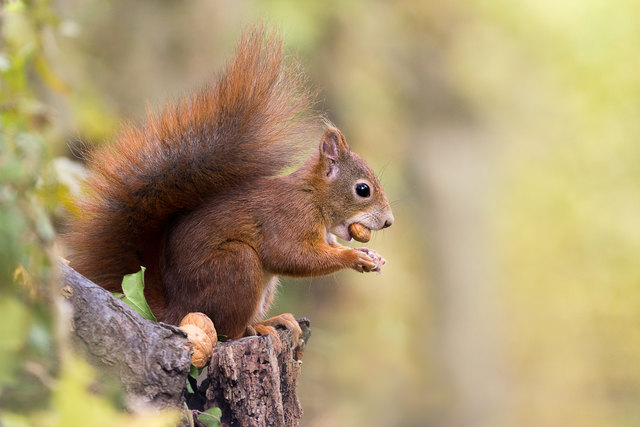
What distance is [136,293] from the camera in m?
1.79

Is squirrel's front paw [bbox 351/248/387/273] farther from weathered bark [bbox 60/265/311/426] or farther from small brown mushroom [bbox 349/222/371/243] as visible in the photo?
weathered bark [bbox 60/265/311/426]

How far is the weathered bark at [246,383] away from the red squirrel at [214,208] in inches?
4.8

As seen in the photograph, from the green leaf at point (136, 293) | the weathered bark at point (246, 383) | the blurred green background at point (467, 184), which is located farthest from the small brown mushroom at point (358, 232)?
the blurred green background at point (467, 184)

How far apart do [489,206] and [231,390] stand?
5.88m

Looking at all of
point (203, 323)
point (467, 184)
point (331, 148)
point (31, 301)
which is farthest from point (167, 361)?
point (467, 184)

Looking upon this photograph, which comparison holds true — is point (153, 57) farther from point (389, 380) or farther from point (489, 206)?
point (489, 206)

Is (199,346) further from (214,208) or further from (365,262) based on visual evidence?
(365,262)

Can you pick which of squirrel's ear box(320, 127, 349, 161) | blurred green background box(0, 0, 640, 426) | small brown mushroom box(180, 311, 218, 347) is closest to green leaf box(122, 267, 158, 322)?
small brown mushroom box(180, 311, 218, 347)

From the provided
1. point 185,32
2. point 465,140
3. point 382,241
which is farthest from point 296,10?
point 465,140

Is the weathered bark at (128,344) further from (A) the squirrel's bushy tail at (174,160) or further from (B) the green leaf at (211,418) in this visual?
(A) the squirrel's bushy tail at (174,160)

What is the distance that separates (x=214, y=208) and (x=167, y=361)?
524 mm

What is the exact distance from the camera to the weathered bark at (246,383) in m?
1.70

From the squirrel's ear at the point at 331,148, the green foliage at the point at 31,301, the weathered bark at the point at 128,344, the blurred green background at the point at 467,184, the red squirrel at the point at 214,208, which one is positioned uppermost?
the blurred green background at the point at 467,184

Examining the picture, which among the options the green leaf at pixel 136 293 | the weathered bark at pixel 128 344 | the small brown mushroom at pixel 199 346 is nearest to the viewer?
the weathered bark at pixel 128 344
